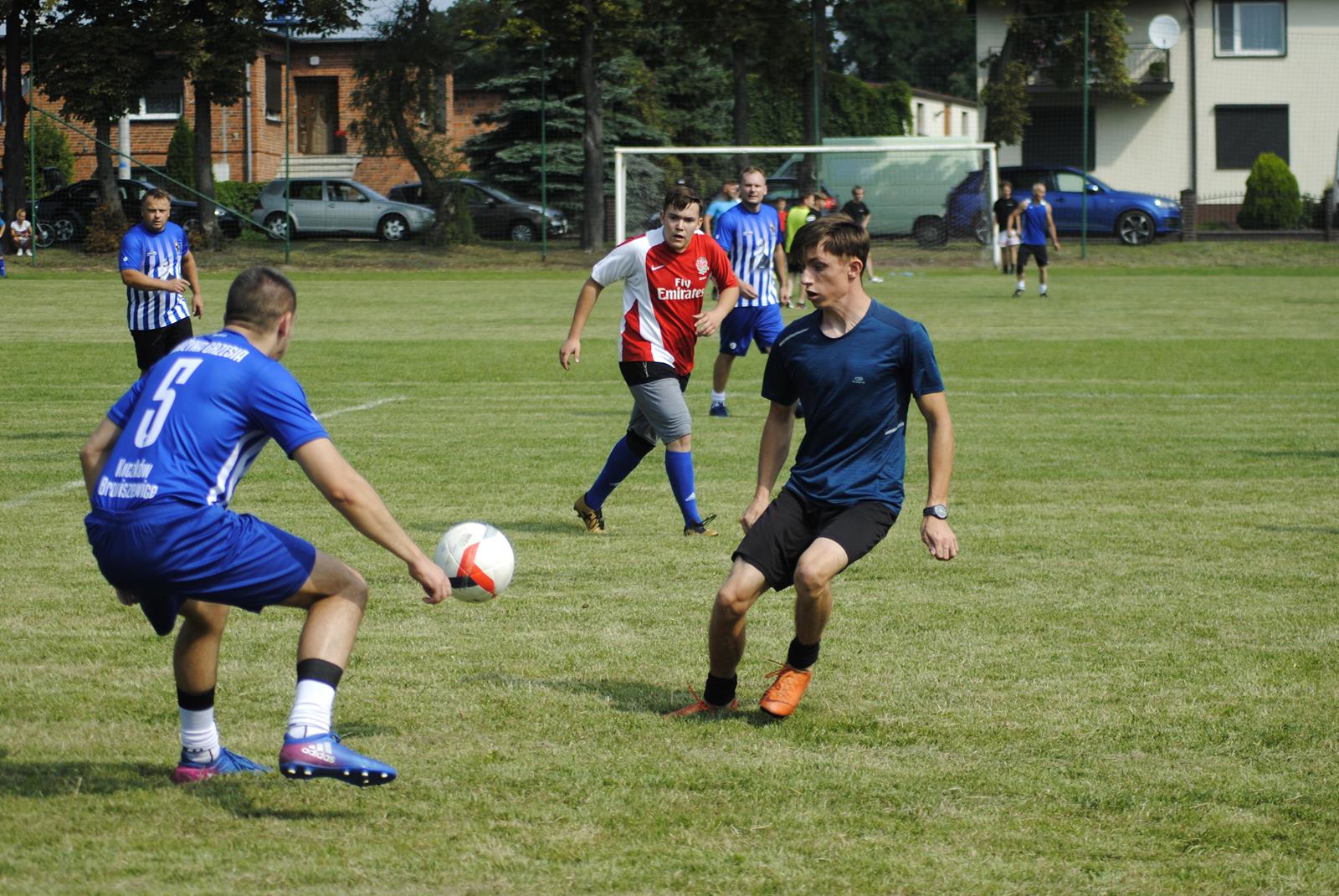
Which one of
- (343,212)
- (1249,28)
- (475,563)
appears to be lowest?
(475,563)

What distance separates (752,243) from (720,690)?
976cm

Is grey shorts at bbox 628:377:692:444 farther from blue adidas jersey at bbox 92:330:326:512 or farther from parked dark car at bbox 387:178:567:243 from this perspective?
parked dark car at bbox 387:178:567:243

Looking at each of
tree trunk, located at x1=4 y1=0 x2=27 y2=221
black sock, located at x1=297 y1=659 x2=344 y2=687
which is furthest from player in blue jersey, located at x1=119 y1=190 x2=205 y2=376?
tree trunk, located at x1=4 y1=0 x2=27 y2=221

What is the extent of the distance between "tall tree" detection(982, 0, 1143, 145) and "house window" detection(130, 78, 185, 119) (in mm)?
21521

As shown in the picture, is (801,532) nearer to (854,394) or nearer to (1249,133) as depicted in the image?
(854,394)

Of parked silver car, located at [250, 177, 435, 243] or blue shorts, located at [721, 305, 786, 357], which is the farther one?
parked silver car, located at [250, 177, 435, 243]

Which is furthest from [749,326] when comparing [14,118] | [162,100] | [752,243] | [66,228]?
[162,100]

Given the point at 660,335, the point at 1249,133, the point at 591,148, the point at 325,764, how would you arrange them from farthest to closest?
the point at 1249,133 → the point at 591,148 → the point at 660,335 → the point at 325,764

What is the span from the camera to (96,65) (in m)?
37.5

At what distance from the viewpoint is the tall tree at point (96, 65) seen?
37438 millimetres

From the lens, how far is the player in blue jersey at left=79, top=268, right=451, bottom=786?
13.9 feet

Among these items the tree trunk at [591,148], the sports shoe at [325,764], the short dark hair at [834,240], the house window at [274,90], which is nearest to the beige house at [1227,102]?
the tree trunk at [591,148]

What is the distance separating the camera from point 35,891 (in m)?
3.88

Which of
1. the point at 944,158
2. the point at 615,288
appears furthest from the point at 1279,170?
the point at 615,288
